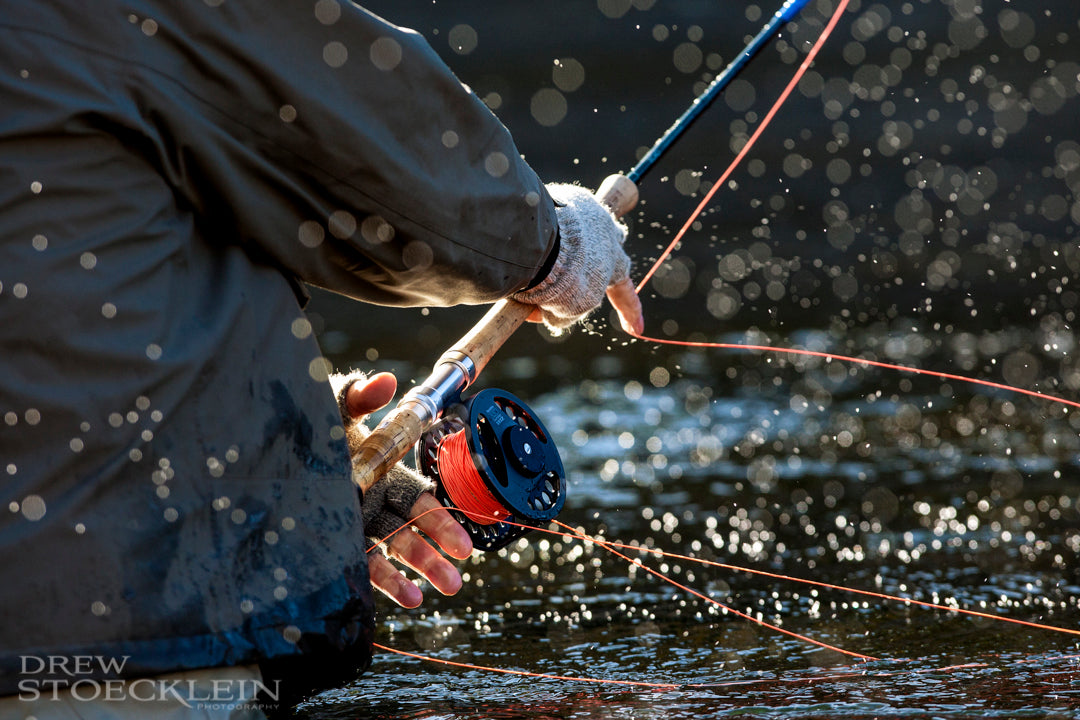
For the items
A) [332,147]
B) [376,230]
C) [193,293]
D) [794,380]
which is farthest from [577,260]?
[794,380]

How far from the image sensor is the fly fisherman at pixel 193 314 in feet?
3.83

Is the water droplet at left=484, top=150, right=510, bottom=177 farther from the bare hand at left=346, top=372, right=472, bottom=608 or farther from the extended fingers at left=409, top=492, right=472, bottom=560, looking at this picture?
the extended fingers at left=409, top=492, right=472, bottom=560

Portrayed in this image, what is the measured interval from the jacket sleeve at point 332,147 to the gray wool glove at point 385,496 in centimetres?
23

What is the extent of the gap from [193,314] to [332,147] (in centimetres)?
23

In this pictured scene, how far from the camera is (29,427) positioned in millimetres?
1163

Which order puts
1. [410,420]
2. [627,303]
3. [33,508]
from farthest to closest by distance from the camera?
[627,303] < [410,420] < [33,508]

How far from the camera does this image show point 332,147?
1.34 meters

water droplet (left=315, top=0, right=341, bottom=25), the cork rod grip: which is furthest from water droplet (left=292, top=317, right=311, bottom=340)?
water droplet (left=315, top=0, right=341, bottom=25)

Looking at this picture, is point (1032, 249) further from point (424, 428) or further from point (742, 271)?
point (424, 428)

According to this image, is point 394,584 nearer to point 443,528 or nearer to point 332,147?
point 443,528

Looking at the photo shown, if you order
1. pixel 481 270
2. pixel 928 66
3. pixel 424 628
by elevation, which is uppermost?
pixel 928 66

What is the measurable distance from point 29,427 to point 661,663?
992mm

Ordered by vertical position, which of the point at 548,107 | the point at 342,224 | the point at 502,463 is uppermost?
the point at 548,107

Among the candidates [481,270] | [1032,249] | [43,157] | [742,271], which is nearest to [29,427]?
[43,157]
